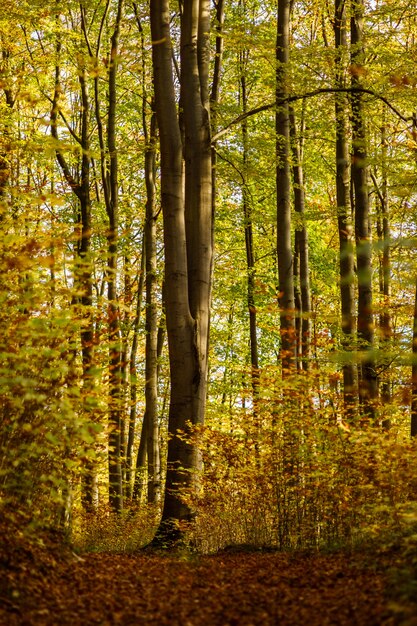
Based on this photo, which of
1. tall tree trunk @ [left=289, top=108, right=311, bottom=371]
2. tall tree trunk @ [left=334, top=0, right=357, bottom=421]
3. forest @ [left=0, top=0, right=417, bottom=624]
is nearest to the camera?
forest @ [left=0, top=0, right=417, bottom=624]

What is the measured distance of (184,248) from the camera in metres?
9.01

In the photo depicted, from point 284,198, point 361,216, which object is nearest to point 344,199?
point 361,216

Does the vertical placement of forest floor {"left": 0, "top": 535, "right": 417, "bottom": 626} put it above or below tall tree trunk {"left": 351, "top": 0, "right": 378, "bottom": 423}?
below

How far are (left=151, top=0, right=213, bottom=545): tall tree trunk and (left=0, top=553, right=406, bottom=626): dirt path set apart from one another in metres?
2.18

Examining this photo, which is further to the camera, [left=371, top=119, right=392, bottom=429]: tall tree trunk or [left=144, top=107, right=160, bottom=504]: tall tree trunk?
[left=144, top=107, right=160, bottom=504]: tall tree trunk

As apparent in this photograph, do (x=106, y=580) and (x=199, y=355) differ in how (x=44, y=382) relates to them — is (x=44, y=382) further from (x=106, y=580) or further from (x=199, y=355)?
(x=199, y=355)

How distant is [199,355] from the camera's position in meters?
8.89

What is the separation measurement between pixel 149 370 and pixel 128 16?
33.5ft

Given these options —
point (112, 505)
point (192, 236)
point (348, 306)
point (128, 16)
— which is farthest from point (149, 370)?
point (128, 16)

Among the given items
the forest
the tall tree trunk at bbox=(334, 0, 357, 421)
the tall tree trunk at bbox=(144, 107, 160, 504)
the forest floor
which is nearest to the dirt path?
the forest floor

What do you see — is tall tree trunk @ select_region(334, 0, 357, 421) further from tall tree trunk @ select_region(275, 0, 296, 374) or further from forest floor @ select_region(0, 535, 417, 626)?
forest floor @ select_region(0, 535, 417, 626)

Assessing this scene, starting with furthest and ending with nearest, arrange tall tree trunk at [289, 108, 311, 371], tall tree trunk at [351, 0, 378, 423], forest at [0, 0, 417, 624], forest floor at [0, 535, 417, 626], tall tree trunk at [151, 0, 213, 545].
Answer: tall tree trunk at [289, 108, 311, 371] → tall tree trunk at [351, 0, 378, 423] → tall tree trunk at [151, 0, 213, 545] → forest at [0, 0, 417, 624] → forest floor at [0, 535, 417, 626]

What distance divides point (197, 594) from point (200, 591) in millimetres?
113

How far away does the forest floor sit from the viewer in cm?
427
